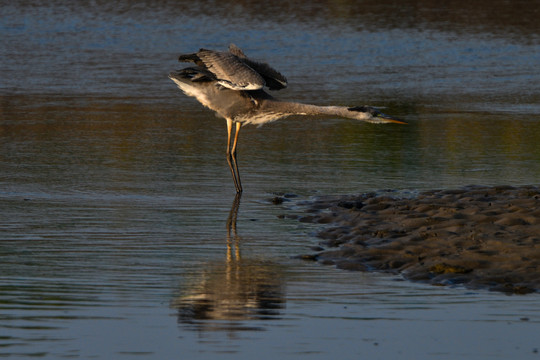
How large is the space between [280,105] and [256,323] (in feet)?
16.9

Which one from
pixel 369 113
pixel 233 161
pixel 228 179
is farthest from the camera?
pixel 233 161

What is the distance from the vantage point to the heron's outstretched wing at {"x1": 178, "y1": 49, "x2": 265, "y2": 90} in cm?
1188

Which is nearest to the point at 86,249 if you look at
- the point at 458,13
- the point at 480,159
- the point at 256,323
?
the point at 256,323

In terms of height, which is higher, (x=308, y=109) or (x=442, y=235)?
(x=308, y=109)

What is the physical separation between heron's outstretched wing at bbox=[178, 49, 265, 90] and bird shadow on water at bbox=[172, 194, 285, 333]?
2631mm

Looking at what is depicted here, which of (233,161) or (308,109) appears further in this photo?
(233,161)

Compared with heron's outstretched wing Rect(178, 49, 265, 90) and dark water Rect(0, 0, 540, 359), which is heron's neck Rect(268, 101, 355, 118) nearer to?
heron's outstretched wing Rect(178, 49, 265, 90)

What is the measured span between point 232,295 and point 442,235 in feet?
7.89

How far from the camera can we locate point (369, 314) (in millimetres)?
7637

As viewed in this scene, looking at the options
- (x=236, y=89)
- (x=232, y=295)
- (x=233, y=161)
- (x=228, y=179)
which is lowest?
(x=232, y=295)

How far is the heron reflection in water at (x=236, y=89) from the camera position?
39.1 ft

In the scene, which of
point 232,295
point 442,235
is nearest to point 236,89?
point 442,235

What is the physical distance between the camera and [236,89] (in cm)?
1201

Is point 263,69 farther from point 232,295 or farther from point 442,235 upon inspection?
point 232,295
